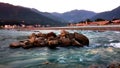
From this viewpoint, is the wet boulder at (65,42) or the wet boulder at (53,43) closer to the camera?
the wet boulder at (53,43)

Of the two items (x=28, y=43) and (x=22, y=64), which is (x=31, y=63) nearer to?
(x=22, y=64)

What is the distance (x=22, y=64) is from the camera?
81.0 feet

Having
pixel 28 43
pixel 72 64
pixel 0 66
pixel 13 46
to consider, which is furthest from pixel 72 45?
pixel 0 66

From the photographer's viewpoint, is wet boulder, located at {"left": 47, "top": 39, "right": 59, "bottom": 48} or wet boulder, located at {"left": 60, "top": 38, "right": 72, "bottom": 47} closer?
wet boulder, located at {"left": 47, "top": 39, "right": 59, "bottom": 48}

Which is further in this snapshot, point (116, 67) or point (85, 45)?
point (85, 45)

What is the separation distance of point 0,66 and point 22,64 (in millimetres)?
2518

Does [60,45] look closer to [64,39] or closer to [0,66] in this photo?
[64,39]

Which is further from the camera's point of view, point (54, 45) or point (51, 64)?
point (54, 45)

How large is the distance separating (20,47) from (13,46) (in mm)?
2115

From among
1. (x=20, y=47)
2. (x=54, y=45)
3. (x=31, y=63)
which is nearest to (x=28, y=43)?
(x=20, y=47)

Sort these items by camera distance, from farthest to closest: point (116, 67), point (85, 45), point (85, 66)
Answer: point (85, 45)
point (85, 66)
point (116, 67)

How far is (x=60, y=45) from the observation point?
134ft

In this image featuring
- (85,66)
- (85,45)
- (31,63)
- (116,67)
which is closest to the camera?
(116,67)

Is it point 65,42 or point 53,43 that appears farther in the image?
point 65,42
